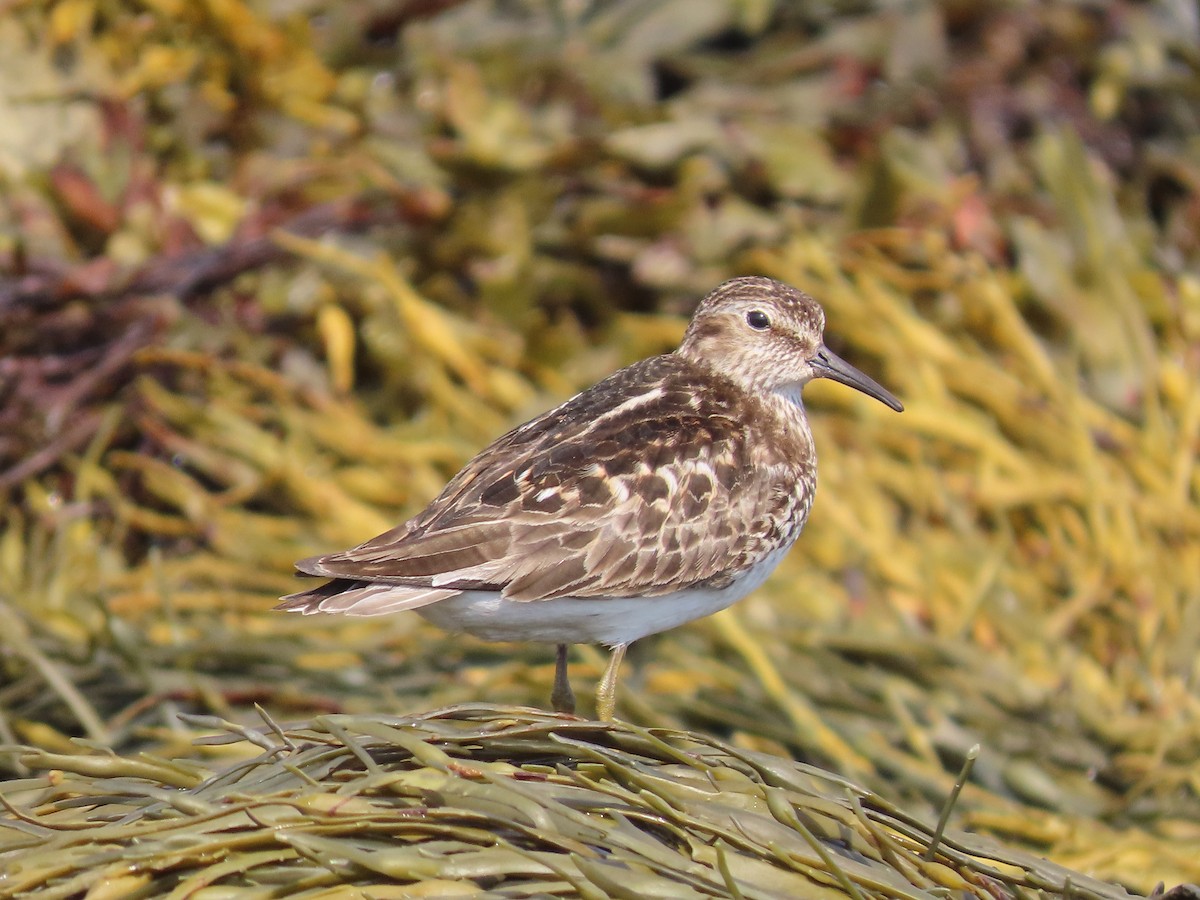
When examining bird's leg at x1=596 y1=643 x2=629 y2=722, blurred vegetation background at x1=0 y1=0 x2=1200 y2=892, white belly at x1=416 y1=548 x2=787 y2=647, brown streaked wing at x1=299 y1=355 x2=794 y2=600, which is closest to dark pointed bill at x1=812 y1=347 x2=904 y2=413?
brown streaked wing at x1=299 y1=355 x2=794 y2=600

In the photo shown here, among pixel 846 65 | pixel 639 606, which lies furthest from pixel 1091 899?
pixel 846 65

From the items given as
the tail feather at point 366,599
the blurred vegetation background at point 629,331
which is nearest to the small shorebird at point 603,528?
the tail feather at point 366,599

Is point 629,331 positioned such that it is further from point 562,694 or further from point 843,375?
point 562,694

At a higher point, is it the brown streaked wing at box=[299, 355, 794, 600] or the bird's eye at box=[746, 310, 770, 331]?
the bird's eye at box=[746, 310, 770, 331]

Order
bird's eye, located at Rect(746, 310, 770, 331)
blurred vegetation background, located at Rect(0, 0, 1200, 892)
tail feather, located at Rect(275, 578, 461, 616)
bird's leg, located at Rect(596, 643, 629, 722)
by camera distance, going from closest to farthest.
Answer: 1. tail feather, located at Rect(275, 578, 461, 616)
2. bird's leg, located at Rect(596, 643, 629, 722)
3. bird's eye, located at Rect(746, 310, 770, 331)
4. blurred vegetation background, located at Rect(0, 0, 1200, 892)

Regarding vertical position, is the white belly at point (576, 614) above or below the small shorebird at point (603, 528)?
below

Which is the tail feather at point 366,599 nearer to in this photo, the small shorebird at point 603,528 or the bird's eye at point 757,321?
the small shorebird at point 603,528

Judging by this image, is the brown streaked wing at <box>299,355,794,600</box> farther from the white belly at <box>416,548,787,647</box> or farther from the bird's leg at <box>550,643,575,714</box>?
the bird's leg at <box>550,643,575,714</box>
